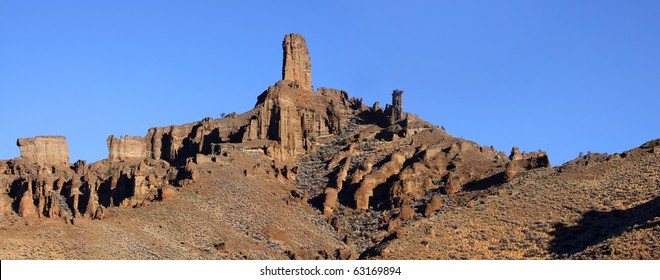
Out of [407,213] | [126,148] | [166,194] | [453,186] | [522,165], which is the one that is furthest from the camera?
→ [126,148]

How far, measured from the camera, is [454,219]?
121 m

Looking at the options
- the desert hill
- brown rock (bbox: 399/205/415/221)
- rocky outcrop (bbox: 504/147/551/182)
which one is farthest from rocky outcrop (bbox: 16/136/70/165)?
rocky outcrop (bbox: 504/147/551/182)

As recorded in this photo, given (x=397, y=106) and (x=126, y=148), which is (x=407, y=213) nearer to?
(x=397, y=106)

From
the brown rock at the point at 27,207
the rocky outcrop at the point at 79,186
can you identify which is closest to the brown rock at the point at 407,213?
the rocky outcrop at the point at 79,186

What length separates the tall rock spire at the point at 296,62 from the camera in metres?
165

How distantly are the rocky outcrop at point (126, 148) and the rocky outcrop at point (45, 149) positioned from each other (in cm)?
425

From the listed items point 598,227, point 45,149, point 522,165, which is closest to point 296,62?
point 45,149

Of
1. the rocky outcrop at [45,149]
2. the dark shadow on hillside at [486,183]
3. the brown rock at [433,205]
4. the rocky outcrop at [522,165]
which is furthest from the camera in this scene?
the rocky outcrop at [45,149]

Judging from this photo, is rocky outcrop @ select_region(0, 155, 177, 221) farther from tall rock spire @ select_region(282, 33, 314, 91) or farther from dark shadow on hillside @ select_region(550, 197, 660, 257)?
dark shadow on hillside @ select_region(550, 197, 660, 257)

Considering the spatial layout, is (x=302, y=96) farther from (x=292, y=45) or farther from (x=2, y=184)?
(x=2, y=184)

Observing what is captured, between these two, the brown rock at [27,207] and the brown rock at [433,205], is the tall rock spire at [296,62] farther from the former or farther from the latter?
the brown rock at [27,207]

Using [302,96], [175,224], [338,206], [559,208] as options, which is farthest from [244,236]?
[302,96]

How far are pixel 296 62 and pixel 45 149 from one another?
2630cm

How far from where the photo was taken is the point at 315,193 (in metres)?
144
